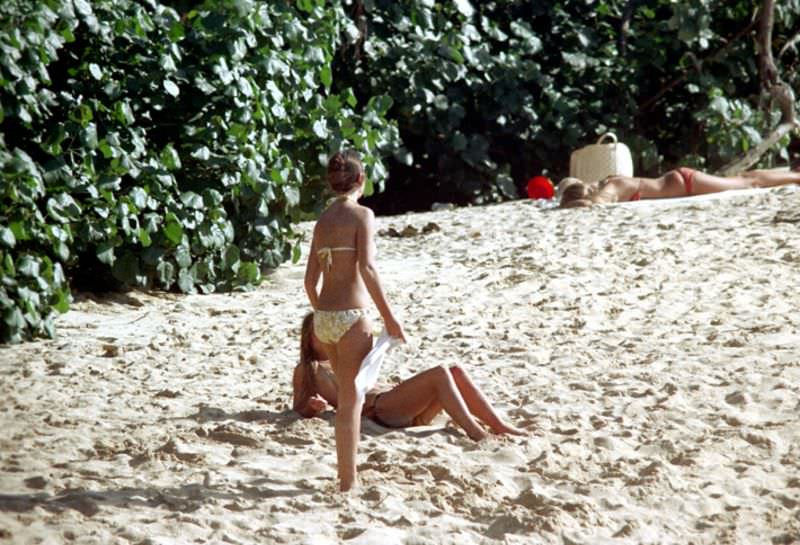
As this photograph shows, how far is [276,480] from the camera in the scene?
4297 mm

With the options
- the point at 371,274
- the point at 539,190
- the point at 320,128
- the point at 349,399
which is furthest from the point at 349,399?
the point at 539,190

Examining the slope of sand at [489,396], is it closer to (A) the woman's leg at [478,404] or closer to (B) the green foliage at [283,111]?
(A) the woman's leg at [478,404]

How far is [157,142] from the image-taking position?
7.34m

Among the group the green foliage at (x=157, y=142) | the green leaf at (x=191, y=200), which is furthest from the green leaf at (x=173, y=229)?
the green leaf at (x=191, y=200)

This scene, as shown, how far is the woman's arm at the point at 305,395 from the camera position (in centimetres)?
492

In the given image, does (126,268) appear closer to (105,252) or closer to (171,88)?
(105,252)

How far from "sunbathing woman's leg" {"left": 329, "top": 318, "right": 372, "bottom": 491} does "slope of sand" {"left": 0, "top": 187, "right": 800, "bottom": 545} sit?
0.09 metres

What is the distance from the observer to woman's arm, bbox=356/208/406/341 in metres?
4.16

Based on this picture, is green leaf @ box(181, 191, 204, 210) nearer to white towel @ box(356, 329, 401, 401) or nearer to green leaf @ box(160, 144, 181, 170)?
green leaf @ box(160, 144, 181, 170)

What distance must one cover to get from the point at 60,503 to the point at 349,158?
138 centimetres

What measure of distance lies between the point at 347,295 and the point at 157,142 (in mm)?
3420

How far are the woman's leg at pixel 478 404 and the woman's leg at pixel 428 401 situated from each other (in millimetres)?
48

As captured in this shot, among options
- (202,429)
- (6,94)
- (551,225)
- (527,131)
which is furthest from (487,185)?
(202,429)

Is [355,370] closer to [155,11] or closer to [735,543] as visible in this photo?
[735,543]
